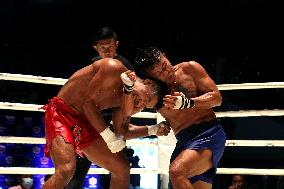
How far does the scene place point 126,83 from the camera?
2408mm

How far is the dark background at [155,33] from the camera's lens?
7301mm

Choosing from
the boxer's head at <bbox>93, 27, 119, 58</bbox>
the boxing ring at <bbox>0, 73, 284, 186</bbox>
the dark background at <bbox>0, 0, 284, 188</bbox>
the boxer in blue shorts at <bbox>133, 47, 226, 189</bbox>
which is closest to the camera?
the boxer in blue shorts at <bbox>133, 47, 226, 189</bbox>

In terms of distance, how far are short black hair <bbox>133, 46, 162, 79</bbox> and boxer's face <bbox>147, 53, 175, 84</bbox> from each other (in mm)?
19

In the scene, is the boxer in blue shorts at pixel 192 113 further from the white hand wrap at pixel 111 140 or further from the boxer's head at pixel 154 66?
the white hand wrap at pixel 111 140

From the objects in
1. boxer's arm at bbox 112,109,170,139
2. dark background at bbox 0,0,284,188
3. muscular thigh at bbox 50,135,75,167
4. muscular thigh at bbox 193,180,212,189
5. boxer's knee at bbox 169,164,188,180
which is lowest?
muscular thigh at bbox 193,180,212,189

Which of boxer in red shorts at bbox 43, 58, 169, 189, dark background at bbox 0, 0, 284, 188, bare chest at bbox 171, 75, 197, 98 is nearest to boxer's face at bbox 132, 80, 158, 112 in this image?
boxer in red shorts at bbox 43, 58, 169, 189

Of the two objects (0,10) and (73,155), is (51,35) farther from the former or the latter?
(73,155)

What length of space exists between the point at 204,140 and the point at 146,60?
1.91 feet

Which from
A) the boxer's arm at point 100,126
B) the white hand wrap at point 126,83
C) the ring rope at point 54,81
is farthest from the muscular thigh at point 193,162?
the ring rope at point 54,81

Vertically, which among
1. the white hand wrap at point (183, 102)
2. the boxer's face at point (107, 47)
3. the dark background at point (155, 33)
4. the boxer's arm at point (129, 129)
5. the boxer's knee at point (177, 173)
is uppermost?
the dark background at point (155, 33)

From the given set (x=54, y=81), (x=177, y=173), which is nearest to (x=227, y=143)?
(x=177, y=173)

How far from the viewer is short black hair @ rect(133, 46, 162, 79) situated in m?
2.56

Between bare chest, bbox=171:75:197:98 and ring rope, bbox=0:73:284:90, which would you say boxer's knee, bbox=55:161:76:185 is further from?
ring rope, bbox=0:73:284:90

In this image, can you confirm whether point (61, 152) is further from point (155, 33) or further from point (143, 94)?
point (155, 33)
